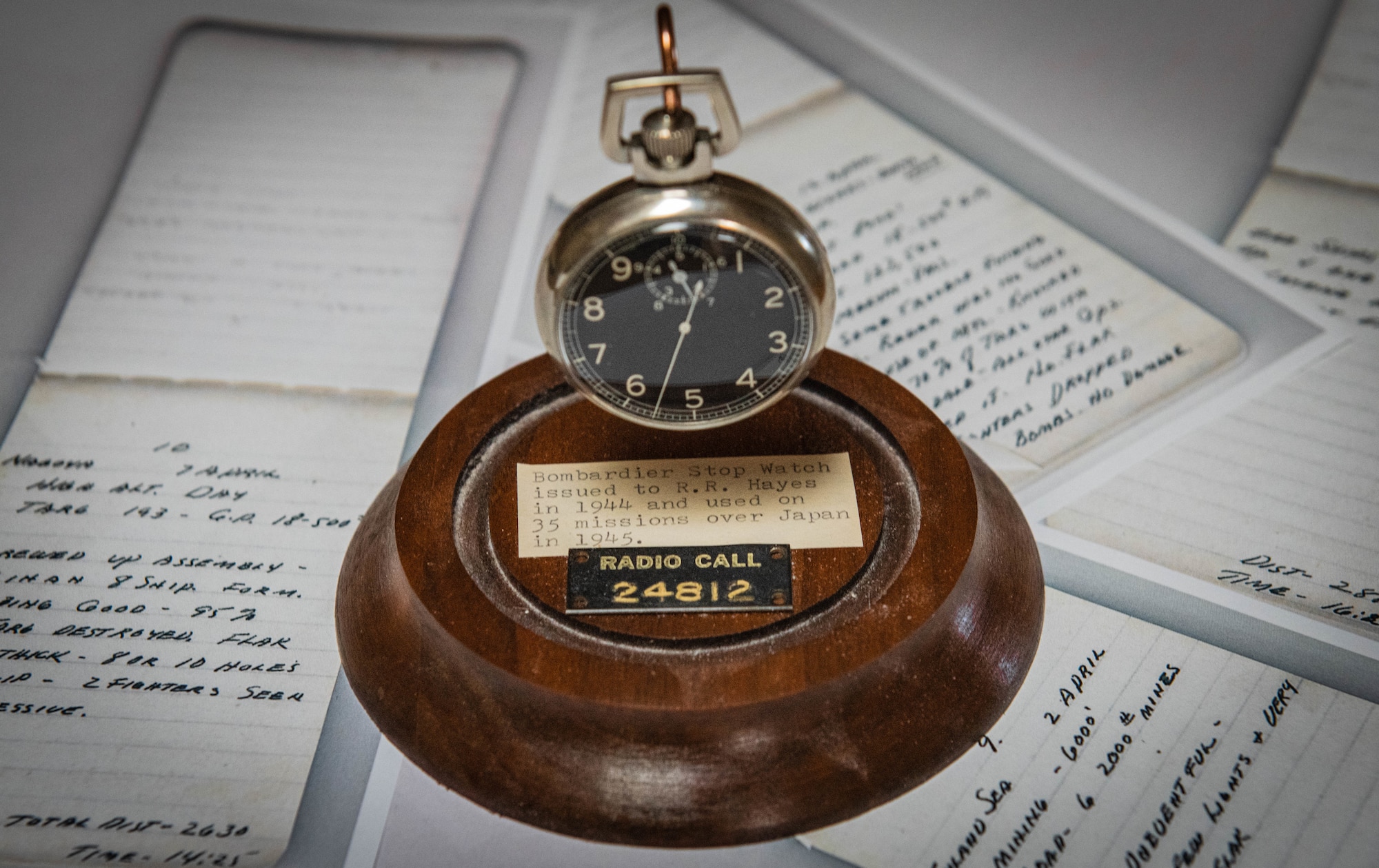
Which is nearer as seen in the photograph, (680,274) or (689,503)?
(680,274)

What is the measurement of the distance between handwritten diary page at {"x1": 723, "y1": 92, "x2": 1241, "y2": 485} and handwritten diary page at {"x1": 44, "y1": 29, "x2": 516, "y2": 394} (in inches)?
25.9

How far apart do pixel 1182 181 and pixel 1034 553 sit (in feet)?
3.96

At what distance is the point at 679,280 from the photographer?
1.27 m

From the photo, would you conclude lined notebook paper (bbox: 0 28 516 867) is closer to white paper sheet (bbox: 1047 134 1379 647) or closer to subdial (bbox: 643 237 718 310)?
subdial (bbox: 643 237 718 310)

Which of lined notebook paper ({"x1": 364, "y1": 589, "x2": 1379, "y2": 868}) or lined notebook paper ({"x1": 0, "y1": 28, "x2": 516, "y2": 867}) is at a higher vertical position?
lined notebook paper ({"x1": 364, "y1": 589, "x2": 1379, "y2": 868})

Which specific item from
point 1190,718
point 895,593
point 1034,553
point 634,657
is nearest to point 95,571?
point 634,657

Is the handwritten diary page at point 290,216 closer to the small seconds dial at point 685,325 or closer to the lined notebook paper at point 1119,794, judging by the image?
the small seconds dial at point 685,325

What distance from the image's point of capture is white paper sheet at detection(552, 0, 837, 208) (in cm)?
238

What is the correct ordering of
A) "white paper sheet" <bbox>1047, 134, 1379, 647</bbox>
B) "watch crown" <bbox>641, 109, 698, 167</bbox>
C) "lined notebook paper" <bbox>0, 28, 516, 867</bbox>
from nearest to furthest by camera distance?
"watch crown" <bbox>641, 109, 698, 167</bbox> < "lined notebook paper" <bbox>0, 28, 516, 867</bbox> < "white paper sheet" <bbox>1047, 134, 1379, 647</bbox>

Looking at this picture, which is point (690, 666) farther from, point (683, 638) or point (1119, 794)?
point (1119, 794)

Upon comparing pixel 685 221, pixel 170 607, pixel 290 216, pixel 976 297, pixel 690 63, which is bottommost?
pixel 170 607

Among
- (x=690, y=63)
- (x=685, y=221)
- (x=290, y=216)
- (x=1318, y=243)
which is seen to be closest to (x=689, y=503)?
(x=685, y=221)

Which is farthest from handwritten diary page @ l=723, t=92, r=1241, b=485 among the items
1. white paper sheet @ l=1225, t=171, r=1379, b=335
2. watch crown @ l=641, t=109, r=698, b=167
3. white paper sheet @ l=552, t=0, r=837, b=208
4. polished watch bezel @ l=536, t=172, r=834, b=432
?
watch crown @ l=641, t=109, r=698, b=167

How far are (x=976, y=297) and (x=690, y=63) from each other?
2.83ft
